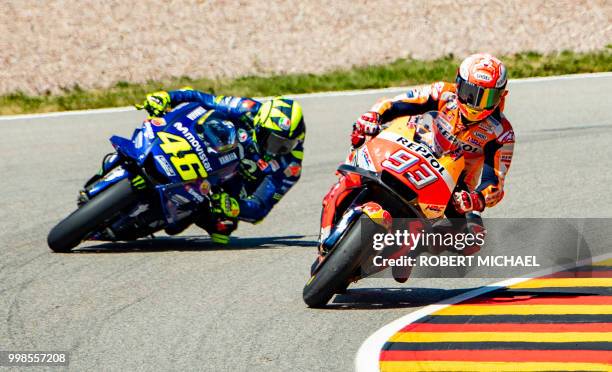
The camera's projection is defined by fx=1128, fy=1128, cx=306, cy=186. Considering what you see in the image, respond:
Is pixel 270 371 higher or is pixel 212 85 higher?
pixel 270 371

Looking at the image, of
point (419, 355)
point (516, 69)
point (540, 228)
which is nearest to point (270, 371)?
point (419, 355)

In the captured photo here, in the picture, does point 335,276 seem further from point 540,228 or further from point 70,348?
point 540,228

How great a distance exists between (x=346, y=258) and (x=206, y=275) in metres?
1.90

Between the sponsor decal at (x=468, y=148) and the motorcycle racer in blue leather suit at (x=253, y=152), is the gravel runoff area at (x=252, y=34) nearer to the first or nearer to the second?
the motorcycle racer in blue leather suit at (x=253, y=152)

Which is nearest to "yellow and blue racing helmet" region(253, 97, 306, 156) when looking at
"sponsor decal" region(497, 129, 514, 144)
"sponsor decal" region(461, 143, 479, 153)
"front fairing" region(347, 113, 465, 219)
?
"front fairing" region(347, 113, 465, 219)

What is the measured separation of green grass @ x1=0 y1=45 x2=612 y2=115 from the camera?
1723cm

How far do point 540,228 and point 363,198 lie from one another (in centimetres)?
315

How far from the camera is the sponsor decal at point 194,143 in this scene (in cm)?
923

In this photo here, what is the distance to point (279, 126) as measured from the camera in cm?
931

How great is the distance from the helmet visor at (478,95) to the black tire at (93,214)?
296 cm

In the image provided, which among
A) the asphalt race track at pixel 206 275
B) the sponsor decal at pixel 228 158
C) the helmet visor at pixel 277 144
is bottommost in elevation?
the asphalt race track at pixel 206 275

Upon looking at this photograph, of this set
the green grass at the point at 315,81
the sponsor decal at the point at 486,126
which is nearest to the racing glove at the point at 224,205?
the sponsor decal at the point at 486,126

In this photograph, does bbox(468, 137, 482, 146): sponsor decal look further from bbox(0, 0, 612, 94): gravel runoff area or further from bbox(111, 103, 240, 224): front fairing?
bbox(0, 0, 612, 94): gravel runoff area

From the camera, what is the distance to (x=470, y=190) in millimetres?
7719
